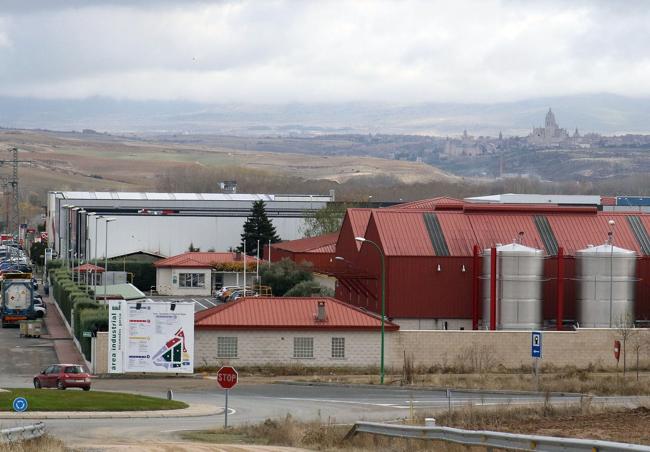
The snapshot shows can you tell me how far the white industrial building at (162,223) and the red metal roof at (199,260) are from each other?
30.1 feet

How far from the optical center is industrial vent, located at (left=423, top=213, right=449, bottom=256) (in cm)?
6706

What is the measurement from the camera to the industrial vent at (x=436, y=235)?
67.1 metres

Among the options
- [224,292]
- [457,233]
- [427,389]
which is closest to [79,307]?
[457,233]

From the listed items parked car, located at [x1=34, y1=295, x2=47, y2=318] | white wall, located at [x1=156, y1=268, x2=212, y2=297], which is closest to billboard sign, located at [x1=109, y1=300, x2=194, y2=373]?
parked car, located at [x1=34, y1=295, x2=47, y2=318]

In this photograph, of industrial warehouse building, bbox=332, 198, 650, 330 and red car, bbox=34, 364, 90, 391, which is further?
industrial warehouse building, bbox=332, 198, 650, 330

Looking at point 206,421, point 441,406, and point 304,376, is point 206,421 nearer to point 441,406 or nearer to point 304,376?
point 441,406

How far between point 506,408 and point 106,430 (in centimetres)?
1124

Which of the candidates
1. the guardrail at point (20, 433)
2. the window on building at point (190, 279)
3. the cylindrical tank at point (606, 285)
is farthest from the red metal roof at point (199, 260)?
the guardrail at point (20, 433)

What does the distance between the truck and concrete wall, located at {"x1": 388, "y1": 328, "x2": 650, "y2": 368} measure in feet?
110

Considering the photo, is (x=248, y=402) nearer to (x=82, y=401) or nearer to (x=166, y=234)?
(x=82, y=401)

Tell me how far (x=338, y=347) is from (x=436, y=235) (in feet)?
34.7

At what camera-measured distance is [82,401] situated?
138 ft

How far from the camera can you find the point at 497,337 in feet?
200

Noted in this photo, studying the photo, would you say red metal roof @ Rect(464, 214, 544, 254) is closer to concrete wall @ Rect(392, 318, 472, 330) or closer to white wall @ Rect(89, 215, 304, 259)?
concrete wall @ Rect(392, 318, 472, 330)
